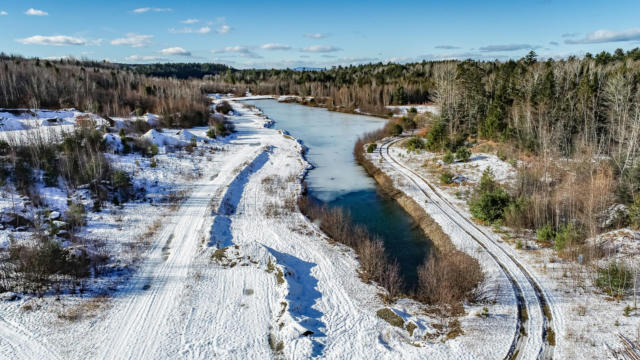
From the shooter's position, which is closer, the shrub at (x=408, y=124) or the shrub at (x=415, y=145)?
the shrub at (x=415, y=145)

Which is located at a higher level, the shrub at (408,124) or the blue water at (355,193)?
the shrub at (408,124)

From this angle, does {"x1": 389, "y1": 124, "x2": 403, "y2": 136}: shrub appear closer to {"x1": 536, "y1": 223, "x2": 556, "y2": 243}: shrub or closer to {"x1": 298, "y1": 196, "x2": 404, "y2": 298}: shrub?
{"x1": 298, "y1": 196, "x2": 404, "y2": 298}: shrub

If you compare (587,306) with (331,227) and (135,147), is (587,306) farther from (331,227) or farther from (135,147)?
(135,147)

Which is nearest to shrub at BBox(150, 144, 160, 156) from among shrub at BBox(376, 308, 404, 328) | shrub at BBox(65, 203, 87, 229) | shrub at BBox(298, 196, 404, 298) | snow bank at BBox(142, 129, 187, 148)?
snow bank at BBox(142, 129, 187, 148)

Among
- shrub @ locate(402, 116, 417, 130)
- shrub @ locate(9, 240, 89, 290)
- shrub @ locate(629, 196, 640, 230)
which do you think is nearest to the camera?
shrub @ locate(9, 240, 89, 290)

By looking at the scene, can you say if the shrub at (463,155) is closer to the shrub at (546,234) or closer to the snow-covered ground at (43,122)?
the shrub at (546,234)

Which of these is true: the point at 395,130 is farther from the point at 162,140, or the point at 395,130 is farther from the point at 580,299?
the point at 580,299

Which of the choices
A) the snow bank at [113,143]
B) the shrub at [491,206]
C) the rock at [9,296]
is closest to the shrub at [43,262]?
the rock at [9,296]
